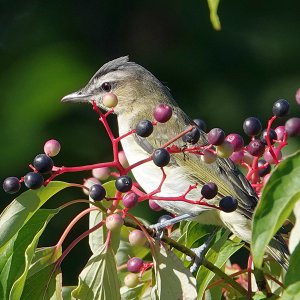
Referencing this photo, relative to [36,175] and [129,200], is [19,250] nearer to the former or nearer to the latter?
[36,175]

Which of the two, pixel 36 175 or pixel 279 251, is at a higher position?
pixel 36 175

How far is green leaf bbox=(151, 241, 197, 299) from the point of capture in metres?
2.01

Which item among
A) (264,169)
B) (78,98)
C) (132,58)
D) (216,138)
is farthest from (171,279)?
(132,58)

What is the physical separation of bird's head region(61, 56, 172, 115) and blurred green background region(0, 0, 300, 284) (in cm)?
145

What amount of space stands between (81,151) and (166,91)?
1656 mm

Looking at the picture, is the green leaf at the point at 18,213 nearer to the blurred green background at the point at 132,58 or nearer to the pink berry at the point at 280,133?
the pink berry at the point at 280,133

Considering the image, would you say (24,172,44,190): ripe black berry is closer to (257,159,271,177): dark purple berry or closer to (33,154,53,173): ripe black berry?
(33,154,53,173): ripe black berry

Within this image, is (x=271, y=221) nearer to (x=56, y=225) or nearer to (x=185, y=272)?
(x=185, y=272)

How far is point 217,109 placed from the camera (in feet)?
19.0

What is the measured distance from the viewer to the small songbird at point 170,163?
2936 millimetres

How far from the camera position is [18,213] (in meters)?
2.02

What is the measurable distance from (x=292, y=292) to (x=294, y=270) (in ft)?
0.27

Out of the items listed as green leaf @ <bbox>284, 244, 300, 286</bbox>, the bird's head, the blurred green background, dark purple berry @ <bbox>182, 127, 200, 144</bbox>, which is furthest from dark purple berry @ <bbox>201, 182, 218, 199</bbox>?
the blurred green background

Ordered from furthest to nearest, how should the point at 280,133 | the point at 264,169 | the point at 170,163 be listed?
the point at 170,163 → the point at 264,169 → the point at 280,133
